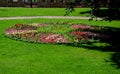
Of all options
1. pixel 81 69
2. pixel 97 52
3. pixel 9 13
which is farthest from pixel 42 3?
pixel 81 69

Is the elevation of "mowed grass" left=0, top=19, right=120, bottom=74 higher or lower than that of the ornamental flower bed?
lower

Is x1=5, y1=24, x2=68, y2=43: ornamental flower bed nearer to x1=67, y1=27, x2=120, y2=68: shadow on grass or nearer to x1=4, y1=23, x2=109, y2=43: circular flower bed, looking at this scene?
x1=4, y1=23, x2=109, y2=43: circular flower bed

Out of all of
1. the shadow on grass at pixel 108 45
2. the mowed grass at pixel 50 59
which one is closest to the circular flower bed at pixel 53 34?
the shadow on grass at pixel 108 45

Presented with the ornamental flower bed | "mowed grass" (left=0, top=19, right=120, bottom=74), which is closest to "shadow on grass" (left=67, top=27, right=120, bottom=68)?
"mowed grass" (left=0, top=19, right=120, bottom=74)

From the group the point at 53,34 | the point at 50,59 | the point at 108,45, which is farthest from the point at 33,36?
the point at 50,59

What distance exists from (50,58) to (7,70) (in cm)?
329

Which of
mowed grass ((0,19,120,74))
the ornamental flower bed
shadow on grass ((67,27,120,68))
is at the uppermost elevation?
the ornamental flower bed

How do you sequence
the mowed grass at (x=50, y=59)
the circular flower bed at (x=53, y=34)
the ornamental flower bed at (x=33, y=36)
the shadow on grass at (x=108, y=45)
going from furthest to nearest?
the circular flower bed at (x=53, y=34) → the ornamental flower bed at (x=33, y=36) → the shadow on grass at (x=108, y=45) → the mowed grass at (x=50, y=59)

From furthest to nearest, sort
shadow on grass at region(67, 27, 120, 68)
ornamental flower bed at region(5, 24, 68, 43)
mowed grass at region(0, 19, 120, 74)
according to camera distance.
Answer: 1. ornamental flower bed at region(5, 24, 68, 43)
2. shadow on grass at region(67, 27, 120, 68)
3. mowed grass at region(0, 19, 120, 74)

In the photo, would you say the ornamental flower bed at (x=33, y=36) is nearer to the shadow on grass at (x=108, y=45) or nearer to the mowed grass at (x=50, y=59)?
the mowed grass at (x=50, y=59)

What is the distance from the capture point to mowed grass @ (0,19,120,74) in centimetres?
1595

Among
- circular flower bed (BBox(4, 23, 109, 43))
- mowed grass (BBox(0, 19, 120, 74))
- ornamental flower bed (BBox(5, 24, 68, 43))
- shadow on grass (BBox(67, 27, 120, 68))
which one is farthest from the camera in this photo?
circular flower bed (BBox(4, 23, 109, 43))

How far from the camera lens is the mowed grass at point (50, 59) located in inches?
628

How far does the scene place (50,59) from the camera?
1805cm
